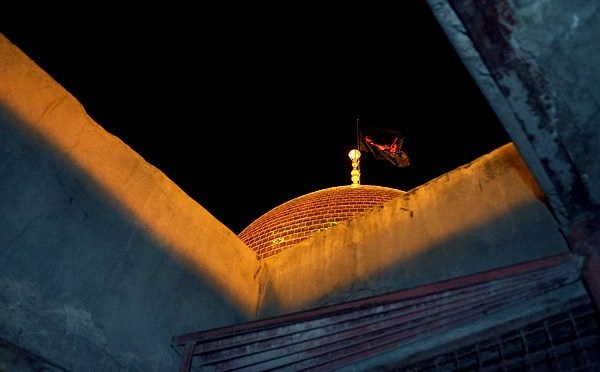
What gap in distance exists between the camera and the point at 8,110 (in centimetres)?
327

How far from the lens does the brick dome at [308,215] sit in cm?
671

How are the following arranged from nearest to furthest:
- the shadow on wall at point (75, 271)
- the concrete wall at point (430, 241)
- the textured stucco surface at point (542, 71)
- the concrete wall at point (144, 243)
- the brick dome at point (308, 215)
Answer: the textured stucco surface at point (542, 71) < the shadow on wall at point (75, 271) < the concrete wall at point (144, 243) < the concrete wall at point (430, 241) < the brick dome at point (308, 215)

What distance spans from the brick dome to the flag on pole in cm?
142

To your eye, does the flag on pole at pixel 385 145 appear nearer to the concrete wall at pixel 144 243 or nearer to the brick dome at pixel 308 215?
the brick dome at pixel 308 215

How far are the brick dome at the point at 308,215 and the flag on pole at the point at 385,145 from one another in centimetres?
142

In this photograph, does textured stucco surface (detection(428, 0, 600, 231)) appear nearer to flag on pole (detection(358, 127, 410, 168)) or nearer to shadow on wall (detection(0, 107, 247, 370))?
shadow on wall (detection(0, 107, 247, 370))

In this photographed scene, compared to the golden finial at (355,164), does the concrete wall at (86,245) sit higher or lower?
lower

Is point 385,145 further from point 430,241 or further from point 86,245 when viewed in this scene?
point 86,245

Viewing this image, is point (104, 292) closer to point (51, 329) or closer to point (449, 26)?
point (51, 329)

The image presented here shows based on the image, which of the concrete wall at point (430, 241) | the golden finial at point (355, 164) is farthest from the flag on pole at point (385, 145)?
the concrete wall at point (430, 241)

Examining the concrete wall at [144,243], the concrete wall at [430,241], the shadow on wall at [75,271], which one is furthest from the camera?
the concrete wall at [430,241]

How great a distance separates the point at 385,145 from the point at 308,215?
133 inches

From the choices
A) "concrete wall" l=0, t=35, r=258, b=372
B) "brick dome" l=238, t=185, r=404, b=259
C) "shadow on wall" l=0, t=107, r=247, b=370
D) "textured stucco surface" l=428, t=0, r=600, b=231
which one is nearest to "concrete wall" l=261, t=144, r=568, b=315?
"concrete wall" l=0, t=35, r=258, b=372

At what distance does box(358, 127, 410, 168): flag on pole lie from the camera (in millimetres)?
9508
